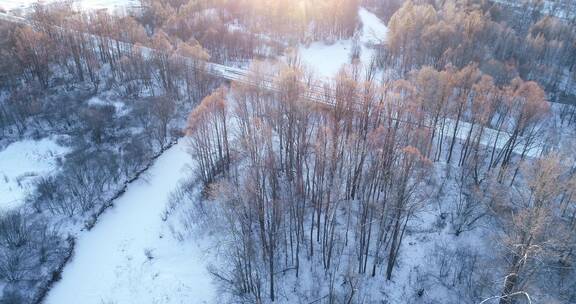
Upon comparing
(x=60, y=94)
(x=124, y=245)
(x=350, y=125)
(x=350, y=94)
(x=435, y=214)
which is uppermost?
(x=350, y=94)

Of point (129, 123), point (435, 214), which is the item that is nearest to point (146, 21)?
point (129, 123)

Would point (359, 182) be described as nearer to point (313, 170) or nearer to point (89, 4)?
point (313, 170)

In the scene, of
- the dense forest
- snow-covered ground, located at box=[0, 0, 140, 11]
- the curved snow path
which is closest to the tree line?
the dense forest

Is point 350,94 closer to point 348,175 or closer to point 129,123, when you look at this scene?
point 348,175

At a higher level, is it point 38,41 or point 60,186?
point 38,41

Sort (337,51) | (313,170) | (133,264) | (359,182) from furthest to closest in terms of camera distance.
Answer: (337,51)
(313,170)
(359,182)
(133,264)

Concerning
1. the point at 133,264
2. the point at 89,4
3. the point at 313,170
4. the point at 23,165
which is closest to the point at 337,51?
the point at 313,170
